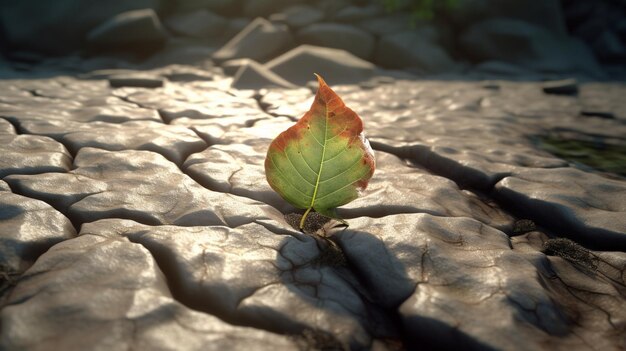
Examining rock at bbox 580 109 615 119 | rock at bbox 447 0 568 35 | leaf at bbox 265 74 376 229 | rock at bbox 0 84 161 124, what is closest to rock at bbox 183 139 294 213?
leaf at bbox 265 74 376 229

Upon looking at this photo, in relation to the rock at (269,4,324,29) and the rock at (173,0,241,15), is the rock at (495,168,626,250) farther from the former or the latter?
the rock at (173,0,241,15)

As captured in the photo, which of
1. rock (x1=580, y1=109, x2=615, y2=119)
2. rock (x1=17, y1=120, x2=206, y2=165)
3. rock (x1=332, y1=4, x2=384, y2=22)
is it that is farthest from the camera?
rock (x1=332, y1=4, x2=384, y2=22)

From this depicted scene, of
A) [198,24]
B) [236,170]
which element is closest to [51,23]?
[198,24]

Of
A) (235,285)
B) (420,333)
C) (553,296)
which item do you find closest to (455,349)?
(420,333)

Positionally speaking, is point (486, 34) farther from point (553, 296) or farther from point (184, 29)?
point (553, 296)

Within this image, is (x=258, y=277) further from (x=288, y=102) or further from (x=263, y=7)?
(x=263, y=7)

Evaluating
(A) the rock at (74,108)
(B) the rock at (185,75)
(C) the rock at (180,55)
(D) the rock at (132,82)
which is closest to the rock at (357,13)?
(C) the rock at (180,55)
